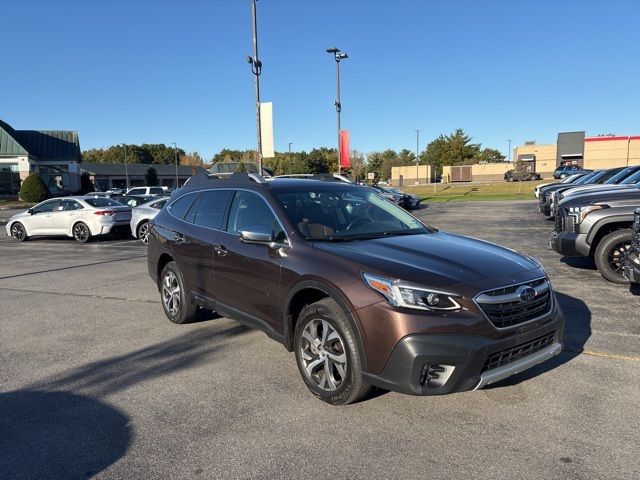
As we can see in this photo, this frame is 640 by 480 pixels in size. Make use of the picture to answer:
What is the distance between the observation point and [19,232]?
17422 millimetres

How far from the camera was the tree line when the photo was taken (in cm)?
9256

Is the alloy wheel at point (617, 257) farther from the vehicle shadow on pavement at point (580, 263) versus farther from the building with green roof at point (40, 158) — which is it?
the building with green roof at point (40, 158)

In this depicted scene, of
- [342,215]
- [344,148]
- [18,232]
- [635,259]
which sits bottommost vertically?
[18,232]

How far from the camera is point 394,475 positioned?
9.70 ft

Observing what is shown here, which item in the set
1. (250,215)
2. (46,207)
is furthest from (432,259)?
(46,207)

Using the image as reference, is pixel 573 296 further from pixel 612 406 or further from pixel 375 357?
pixel 375 357

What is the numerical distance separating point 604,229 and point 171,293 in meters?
6.48

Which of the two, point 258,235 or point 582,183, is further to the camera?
point 582,183

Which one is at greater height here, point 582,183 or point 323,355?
point 582,183

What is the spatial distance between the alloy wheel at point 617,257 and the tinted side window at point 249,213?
19.0ft

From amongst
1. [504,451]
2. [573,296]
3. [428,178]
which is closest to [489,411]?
[504,451]

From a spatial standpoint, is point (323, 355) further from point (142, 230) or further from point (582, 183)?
point (582, 183)

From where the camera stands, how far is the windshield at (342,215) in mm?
4438

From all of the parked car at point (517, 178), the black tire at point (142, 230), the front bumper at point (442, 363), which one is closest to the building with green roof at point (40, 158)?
the black tire at point (142, 230)
